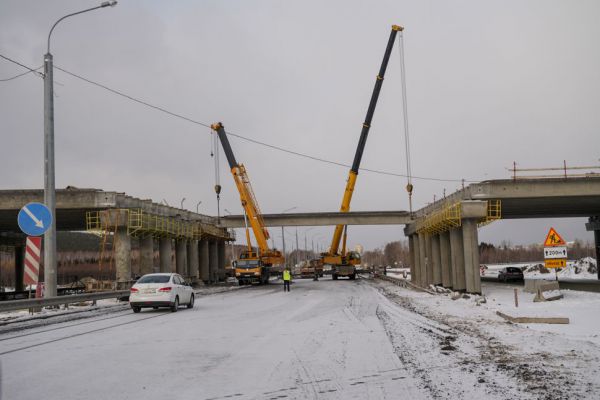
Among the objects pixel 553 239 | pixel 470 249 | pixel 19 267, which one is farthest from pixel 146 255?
pixel 553 239

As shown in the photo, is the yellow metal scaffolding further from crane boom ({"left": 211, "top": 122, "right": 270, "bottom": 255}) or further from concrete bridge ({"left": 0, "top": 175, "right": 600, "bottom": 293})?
crane boom ({"left": 211, "top": 122, "right": 270, "bottom": 255})

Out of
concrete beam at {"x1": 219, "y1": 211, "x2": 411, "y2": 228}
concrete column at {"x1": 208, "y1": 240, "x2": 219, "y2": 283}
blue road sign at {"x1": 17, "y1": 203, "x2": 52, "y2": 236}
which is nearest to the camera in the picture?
blue road sign at {"x1": 17, "y1": 203, "x2": 52, "y2": 236}

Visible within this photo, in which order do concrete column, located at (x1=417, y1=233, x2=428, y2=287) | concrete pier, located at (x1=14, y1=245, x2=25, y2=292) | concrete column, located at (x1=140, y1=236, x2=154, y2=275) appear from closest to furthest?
concrete column, located at (x1=140, y1=236, x2=154, y2=275) → concrete column, located at (x1=417, y1=233, x2=428, y2=287) → concrete pier, located at (x1=14, y1=245, x2=25, y2=292)

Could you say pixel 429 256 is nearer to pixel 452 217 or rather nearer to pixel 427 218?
pixel 427 218

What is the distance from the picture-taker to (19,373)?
8742mm

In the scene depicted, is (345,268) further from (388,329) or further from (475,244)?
(388,329)

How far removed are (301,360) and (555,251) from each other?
1461 centimetres

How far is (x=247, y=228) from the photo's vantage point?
5325cm

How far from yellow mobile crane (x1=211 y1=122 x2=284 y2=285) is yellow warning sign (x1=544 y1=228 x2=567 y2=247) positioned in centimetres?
3258

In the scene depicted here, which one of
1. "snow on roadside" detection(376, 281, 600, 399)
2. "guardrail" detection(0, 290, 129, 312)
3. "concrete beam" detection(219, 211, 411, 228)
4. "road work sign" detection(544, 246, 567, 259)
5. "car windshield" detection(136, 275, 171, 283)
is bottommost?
"snow on roadside" detection(376, 281, 600, 399)

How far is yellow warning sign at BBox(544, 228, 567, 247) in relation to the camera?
21.2m

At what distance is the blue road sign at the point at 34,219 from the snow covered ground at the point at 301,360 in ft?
8.80

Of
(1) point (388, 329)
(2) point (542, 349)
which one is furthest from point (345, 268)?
(2) point (542, 349)

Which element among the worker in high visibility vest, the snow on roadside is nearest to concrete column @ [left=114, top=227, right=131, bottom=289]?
the worker in high visibility vest
